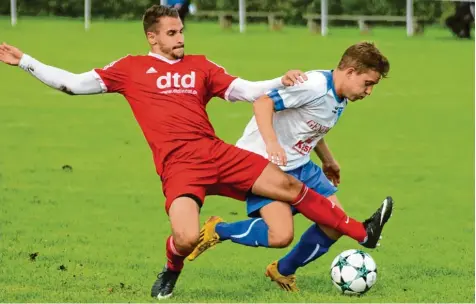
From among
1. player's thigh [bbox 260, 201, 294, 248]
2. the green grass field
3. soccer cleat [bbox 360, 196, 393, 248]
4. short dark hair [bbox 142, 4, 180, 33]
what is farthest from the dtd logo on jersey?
soccer cleat [bbox 360, 196, 393, 248]

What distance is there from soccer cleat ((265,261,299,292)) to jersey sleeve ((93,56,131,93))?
1.54 metres

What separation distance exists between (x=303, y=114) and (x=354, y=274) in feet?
3.53

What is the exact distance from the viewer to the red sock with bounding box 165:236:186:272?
8219mm

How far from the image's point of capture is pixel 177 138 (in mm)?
8250

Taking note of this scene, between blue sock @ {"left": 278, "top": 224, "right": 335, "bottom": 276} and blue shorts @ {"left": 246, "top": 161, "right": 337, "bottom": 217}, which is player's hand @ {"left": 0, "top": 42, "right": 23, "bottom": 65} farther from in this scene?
blue sock @ {"left": 278, "top": 224, "right": 335, "bottom": 276}

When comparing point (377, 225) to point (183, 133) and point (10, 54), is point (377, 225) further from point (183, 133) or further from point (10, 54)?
point (10, 54)

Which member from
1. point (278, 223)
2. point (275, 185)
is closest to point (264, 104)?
point (275, 185)

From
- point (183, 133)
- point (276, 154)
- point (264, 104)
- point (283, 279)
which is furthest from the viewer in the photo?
point (283, 279)

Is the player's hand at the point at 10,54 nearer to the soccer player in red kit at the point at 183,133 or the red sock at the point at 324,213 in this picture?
the soccer player in red kit at the point at 183,133

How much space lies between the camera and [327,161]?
9.00 metres

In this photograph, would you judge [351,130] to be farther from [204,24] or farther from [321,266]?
[204,24]

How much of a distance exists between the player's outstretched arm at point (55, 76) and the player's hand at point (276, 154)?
126 centimetres

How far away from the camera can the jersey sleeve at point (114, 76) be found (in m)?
8.48

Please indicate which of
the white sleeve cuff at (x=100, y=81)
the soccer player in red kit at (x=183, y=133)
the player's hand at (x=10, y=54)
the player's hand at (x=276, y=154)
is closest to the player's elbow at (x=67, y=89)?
the soccer player in red kit at (x=183, y=133)
